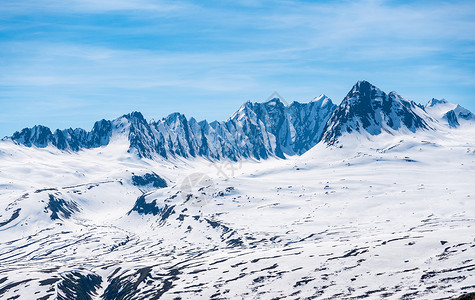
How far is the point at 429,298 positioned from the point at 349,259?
64079 millimetres

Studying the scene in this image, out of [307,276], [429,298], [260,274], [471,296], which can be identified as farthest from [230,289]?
[471,296]

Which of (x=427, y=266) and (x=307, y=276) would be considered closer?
(x=427, y=266)

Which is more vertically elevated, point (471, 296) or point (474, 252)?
point (471, 296)

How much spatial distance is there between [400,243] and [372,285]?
4744 centimetres

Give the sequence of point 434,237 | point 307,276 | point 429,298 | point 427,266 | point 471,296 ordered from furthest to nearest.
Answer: point 434,237
point 307,276
point 427,266
point 429,298
point 471,296

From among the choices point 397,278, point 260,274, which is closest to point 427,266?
point 397,278

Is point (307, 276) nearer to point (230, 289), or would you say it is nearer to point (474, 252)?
point (230, 289)

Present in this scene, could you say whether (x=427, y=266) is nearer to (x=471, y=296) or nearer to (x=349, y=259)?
(x=349, y=259)

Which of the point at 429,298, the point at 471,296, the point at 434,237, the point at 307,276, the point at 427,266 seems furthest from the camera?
the point at 434,237

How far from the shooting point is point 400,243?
196750 mm

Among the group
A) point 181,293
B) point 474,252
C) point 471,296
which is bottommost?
point 181,293

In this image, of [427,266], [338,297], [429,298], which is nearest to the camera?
[429,298]

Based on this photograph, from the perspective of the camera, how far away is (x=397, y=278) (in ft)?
515

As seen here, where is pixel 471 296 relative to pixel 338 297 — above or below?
above
